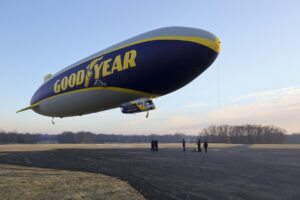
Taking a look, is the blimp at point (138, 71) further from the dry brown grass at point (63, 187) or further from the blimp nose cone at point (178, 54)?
the dry brown grass at point (63, 187)

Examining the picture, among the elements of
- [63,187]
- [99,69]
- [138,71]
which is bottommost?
[63,187]

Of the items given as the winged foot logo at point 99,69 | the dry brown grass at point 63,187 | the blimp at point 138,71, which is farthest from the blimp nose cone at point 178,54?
the dry brown grass at point 63,187

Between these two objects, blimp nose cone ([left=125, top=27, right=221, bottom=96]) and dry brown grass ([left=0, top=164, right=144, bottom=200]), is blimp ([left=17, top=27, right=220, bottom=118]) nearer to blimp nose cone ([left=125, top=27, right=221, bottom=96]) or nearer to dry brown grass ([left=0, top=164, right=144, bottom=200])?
blimp nose cone ([left=125, top=27, right=221, bottom=96])

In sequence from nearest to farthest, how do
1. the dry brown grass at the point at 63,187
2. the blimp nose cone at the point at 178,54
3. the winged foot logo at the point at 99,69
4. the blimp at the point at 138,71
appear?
the dry brown grass at the point at 63,187, the blimp nose cone at the point at 178,54, the blimp at the point at 138,71, the winged foot logo at the point at 99,69

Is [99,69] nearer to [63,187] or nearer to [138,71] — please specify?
[138,71]

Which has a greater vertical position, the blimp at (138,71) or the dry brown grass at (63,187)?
the blimp at (138,71)

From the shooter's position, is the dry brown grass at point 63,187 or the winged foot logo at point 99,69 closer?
the dry brown grass at point 63,187

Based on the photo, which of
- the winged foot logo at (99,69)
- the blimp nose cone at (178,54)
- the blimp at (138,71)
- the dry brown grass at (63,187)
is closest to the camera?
the dry brown grass at (63,187)

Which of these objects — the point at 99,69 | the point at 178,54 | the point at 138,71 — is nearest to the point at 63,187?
the point at 138,71
